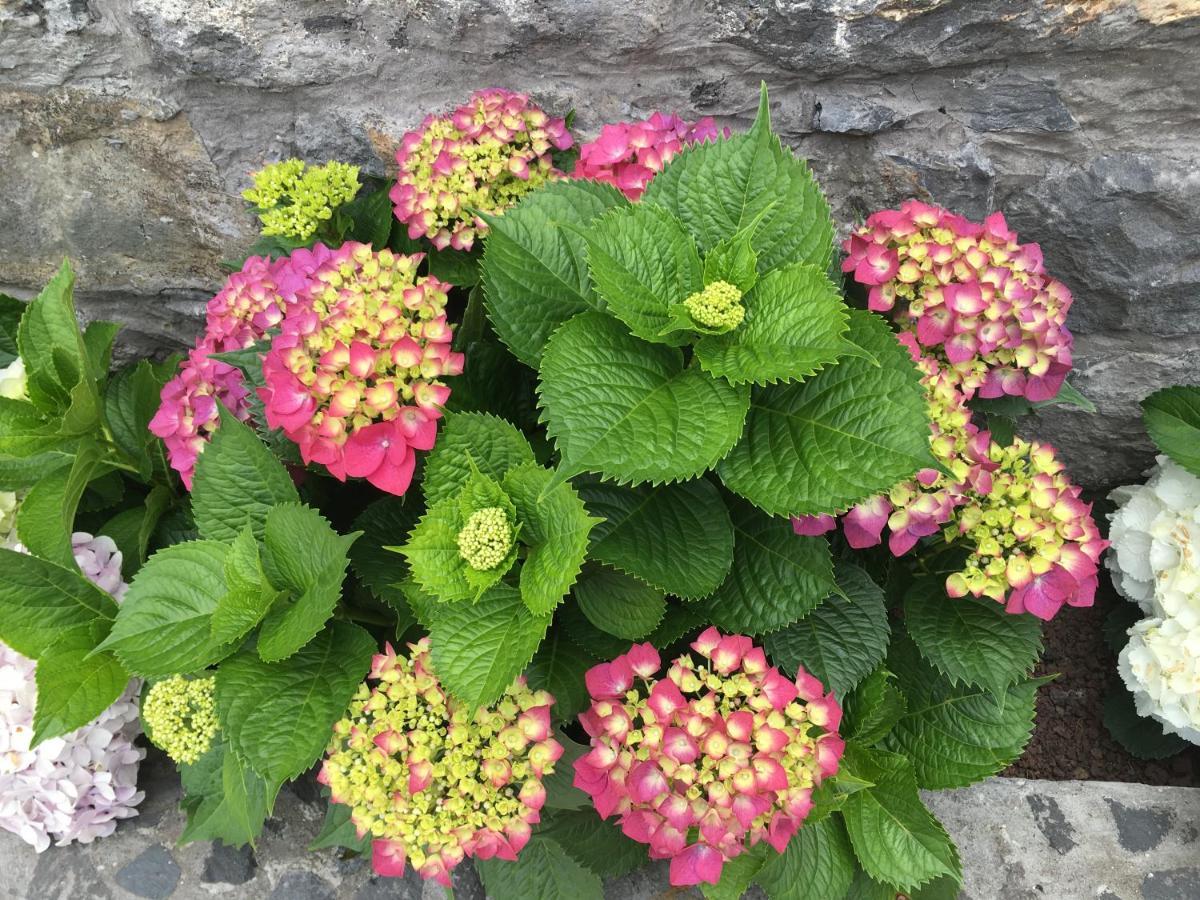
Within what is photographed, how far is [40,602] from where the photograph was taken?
138cm

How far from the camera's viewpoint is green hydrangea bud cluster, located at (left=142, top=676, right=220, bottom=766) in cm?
134

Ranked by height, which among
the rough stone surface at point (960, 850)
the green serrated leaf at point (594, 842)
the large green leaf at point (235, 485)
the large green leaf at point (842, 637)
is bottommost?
the rough stone surface at point (960, 850)

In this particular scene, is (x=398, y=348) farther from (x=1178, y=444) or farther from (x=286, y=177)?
(x=1178, y=444)

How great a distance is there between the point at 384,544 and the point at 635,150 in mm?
700

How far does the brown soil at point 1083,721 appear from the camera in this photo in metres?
1.89

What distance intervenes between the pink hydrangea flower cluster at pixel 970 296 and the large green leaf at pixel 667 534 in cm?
39

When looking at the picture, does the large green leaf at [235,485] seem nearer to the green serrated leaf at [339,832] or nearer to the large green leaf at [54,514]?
the large green leaf at [54,514]

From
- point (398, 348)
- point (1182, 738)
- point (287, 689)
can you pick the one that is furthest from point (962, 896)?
point (398, 348)

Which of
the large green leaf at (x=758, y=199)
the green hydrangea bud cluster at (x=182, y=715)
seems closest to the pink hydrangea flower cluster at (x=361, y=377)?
the large green leaf at (x=758, y=199)

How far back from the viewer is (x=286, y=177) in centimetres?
146

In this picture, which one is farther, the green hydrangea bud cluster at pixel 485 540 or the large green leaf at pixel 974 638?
the large green leaf at pixel 974 638

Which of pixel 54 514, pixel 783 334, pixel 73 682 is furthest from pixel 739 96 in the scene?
pixel 73 682

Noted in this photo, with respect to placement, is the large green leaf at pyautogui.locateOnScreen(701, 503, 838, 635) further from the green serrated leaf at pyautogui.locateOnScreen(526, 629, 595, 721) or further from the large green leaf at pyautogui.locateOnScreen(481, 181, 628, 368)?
the large green leaf at pyautogui.locateOnScreen(481, 181, 628, 368)

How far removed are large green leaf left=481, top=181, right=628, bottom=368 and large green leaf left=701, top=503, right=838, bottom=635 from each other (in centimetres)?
42
